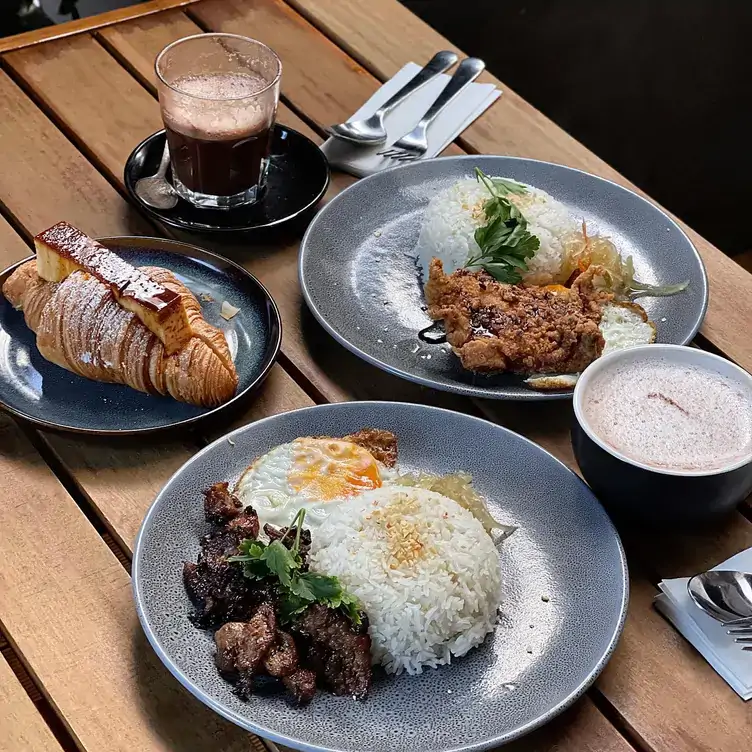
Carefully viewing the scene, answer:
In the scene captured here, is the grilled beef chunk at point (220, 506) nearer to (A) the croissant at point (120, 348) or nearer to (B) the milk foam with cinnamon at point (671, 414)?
(A) the croissant at point (120, 348)

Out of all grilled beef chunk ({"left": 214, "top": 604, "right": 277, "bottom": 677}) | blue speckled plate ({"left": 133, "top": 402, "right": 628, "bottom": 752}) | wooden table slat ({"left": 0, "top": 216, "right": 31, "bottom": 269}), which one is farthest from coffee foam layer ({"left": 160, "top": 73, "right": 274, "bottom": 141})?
grilled beef chunk ({"left": 214, "top": 604, "right": 277, "bottom": 677})

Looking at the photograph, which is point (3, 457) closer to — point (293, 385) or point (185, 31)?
point (293, 385)

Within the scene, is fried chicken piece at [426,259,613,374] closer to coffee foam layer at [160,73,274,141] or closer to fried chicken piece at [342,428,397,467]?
fried chicken piece at [342,428,397,467]

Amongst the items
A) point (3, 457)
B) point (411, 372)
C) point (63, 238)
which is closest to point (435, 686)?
point (411, 372)

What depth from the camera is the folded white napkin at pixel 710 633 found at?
1368 mm

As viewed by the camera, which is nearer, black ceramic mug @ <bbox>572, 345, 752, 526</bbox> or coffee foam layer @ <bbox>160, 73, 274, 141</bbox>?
black ceramic mug @ <bbox>572, 345, 752, 526</bbox>

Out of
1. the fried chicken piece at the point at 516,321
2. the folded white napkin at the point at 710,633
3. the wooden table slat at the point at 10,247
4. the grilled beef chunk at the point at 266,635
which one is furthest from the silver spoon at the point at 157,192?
the folded white napkin at the point at 710,633

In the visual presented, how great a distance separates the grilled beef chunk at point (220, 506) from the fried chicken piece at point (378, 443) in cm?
21

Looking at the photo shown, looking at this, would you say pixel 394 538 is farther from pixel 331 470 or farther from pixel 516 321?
pixel 516 321

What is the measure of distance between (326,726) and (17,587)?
50 centimetres

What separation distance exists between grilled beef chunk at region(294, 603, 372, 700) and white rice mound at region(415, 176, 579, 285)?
878 millimetres

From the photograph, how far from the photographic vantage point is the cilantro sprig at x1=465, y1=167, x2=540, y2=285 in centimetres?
193

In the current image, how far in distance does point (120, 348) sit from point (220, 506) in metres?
0.37

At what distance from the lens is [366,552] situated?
1.38 meters
